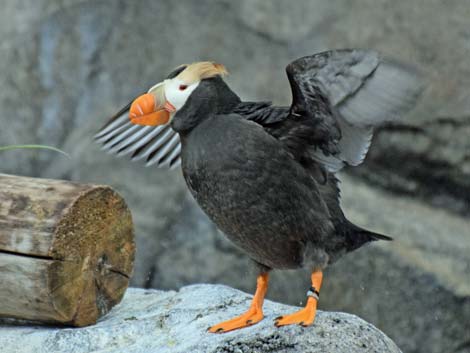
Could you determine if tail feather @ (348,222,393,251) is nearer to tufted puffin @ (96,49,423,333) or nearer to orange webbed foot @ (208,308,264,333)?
tufted puffin @ (96,49,423,333)

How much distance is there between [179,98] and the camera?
11.9 feet

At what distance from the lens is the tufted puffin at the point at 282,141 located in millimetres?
3508

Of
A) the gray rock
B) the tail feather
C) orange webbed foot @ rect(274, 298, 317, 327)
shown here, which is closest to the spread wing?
the tail feather

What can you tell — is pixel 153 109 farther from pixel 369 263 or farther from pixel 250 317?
pixel 369 263

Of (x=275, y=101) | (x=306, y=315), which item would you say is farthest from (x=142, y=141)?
(x=275, y=101)

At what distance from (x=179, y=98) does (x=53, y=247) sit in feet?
2.89

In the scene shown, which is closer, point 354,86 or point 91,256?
point 354,86

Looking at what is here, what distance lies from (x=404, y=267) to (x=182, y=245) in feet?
4.79

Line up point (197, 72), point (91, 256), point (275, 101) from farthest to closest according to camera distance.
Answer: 1. point (275, 101)
2. point (91, 256)
3. point (197, 72)

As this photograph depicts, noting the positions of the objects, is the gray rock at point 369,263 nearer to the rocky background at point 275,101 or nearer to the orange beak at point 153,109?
the rocky background at point 275,101

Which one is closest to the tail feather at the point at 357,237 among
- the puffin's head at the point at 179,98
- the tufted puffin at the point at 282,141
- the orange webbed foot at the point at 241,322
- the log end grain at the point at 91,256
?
the tufted puffin at the point at 282,141

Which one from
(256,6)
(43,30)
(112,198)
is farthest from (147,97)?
(43,30)

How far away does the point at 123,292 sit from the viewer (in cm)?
441

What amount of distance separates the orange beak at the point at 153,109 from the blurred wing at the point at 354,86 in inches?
20.3
